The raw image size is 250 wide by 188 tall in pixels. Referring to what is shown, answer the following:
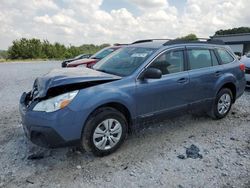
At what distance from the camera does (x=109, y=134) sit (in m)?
3.52

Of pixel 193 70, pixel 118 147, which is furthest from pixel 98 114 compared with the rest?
pixel 193 70

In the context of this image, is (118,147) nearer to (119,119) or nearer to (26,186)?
(119,119)

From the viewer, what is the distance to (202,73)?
14.9ft

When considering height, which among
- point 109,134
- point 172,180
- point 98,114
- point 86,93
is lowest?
point 172,180

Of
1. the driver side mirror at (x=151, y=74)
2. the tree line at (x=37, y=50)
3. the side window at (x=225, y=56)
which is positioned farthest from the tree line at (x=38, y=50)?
the driver side mirror at (x=151, y=74)

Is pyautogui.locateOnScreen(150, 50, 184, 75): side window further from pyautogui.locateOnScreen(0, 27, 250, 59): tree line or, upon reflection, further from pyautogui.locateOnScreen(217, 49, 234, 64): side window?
pyautogui.locateOnScreen(0, 27, 250, 59): tree line

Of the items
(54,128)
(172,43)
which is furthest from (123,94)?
(172,43)

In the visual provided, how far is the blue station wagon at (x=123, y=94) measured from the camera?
3164mm

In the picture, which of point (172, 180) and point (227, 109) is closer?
point (172, 180)

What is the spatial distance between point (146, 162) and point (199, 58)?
7.70ft

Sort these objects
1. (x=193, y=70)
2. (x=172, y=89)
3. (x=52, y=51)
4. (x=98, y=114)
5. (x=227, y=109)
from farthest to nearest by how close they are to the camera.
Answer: (x=52, y=51)
(x=227, y=109)
(x=193, y=70)
(x=172, y=89)
(x=98, y=114)

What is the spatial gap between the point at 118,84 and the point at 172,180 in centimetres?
148

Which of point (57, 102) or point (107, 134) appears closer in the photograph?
point (57, 102)

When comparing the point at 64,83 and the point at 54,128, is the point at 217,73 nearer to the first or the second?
the point at 64,83
